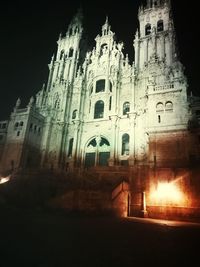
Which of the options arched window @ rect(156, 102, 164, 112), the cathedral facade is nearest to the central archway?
the cathedral facade

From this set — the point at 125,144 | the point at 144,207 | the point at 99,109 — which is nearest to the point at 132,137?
the point at 125,144

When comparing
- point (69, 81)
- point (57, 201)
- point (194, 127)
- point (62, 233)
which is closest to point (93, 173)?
point (57, 201)

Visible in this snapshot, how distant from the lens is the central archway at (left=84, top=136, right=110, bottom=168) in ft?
116

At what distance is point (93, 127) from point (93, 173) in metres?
13.5

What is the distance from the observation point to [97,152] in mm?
36000

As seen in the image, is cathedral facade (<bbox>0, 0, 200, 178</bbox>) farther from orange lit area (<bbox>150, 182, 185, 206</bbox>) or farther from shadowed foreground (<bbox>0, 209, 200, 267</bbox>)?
shadowed foreground (<bbox>0, 209, 200, 267</bbox>)

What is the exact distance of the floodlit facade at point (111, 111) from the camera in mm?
27500

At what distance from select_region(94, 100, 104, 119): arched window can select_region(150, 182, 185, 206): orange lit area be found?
1994 cm

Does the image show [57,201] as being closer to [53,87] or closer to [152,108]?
[152,108]

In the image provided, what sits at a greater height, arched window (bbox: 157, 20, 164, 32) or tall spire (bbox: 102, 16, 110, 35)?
tall spire (bbox: 102, 16, 110, 35)

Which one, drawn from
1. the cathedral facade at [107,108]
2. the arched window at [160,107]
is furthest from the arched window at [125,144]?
the arched window at [160,107]

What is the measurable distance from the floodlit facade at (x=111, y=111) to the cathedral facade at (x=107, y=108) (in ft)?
0.41

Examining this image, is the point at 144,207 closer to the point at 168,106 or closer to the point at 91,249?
the point at 168,106

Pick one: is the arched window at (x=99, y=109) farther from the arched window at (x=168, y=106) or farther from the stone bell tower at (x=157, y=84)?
the arched window at (x=168, y=106)
